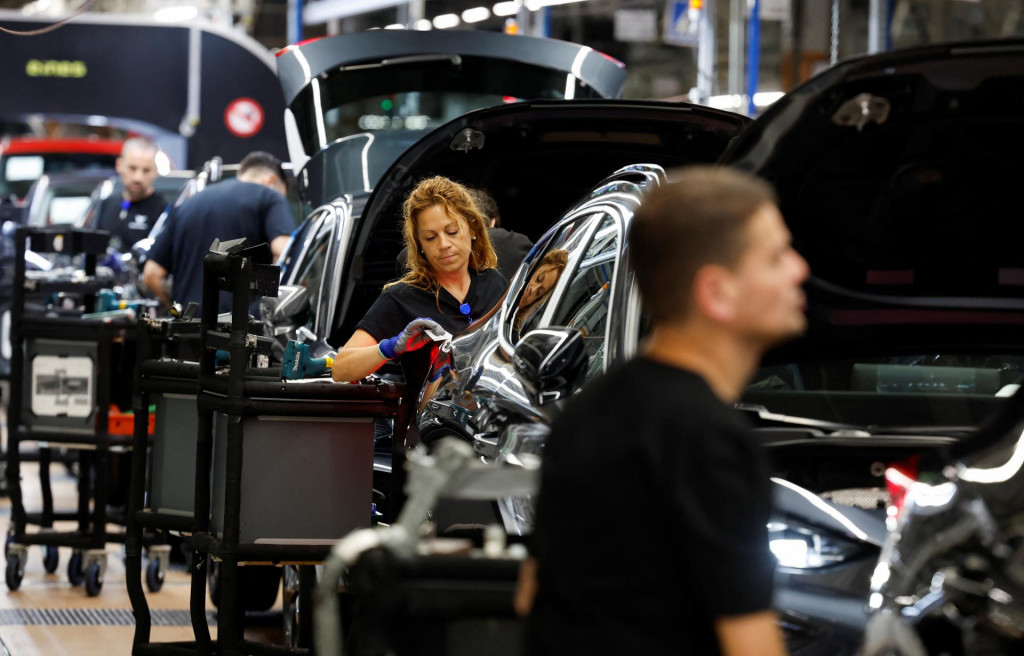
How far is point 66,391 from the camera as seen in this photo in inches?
319

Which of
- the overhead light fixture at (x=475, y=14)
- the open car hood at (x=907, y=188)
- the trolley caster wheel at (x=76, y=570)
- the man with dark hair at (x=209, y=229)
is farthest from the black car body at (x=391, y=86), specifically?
the overhead light fixture at (x=475, y=14)

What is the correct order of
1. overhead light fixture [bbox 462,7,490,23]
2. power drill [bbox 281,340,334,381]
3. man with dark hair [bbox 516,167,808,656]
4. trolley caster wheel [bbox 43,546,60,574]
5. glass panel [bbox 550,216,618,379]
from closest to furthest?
1. man with dark hair [bbox 516,167,808,656]
2. glass panel [bbox 550,216,618,379]
3. power drill [bbox 281,340,334,381]
4. trolley caster wheel [bbox 43,546,60,574]
5. overhead light fixture [bbox 462,7,490,23]

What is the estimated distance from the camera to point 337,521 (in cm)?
520

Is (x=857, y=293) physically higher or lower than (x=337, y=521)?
higher

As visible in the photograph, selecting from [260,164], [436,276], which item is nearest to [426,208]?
[436,276]

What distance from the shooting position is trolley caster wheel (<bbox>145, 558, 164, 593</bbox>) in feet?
26.5

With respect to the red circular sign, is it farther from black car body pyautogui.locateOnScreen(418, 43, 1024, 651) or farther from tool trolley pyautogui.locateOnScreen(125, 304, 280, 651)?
black car body pyautogui.locateOnScreen(418, 43, 1024, 651)

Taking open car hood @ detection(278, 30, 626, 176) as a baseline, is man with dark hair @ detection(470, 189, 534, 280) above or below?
below

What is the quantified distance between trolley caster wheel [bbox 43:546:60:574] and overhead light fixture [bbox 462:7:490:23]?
27260mm

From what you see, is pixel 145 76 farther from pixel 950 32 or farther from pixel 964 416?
pixel 964 416

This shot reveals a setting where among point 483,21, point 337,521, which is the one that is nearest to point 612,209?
point 337,521

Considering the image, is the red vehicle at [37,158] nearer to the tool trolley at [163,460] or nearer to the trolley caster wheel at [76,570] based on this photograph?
the trolley caster wheel at [76,570]

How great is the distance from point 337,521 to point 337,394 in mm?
389

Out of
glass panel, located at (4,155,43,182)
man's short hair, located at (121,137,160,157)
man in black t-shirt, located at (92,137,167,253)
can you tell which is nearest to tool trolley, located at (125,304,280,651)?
man in black t-shirt, located at (92,137,167,253)
